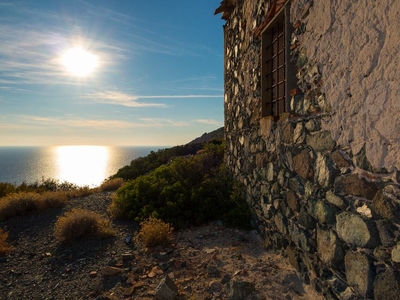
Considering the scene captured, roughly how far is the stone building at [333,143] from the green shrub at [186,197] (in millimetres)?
1161

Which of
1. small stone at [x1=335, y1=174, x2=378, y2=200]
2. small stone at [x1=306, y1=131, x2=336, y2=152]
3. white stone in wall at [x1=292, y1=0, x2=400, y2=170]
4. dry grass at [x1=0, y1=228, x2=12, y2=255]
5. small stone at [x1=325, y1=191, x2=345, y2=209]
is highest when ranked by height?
white stone in wall at [x1=292, y1=0, x2=400, y2=170]

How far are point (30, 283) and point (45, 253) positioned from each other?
3.41 feet

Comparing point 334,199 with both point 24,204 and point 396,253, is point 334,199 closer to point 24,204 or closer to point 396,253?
point 396,253

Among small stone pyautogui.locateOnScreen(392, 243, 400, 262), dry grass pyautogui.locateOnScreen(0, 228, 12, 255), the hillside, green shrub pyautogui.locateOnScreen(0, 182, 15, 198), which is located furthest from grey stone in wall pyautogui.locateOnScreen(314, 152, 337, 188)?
green shrub pyautogui.locateOnScreen(0, 182, 15, 198)

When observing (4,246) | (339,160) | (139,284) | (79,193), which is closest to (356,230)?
(339,160)

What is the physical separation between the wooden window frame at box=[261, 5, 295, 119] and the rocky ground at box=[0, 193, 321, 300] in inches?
87.3

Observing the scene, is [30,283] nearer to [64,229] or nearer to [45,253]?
[45,253]

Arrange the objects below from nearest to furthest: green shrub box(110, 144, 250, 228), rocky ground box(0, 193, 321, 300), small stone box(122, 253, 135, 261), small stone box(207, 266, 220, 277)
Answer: rocky ground box(0, 193, 321, 300) → small stone box(207, 266, 220, 277) → small stone box(122, 253, 135, 261) → green shrub box(110, 144, 250, 228)

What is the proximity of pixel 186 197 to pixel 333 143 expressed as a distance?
413cm

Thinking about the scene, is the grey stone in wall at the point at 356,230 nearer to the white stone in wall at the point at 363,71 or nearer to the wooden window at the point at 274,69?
the white stone in wall at the point at 363,71

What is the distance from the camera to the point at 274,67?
4656 mm

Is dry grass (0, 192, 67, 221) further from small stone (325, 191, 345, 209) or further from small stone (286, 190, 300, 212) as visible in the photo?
→ small stone (325, 191, 345, 209)

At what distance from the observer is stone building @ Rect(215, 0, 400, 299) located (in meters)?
2.12

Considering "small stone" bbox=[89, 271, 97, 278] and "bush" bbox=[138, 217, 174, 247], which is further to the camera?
"bush" bbox=[138, 217, 174, 247]
